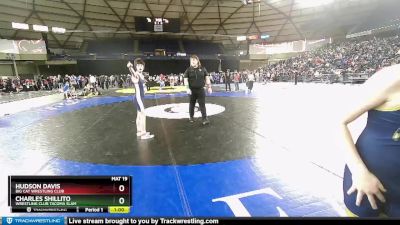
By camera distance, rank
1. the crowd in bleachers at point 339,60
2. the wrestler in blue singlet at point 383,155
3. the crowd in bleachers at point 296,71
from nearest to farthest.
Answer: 1. the wrestler in blue singlet at point 383,155
2. the crowd in bleachers at point 339,60
3. the crowd in bleachers at point 296,71

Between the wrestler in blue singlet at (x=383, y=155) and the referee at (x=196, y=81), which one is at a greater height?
the referee at (x=196, y=81)

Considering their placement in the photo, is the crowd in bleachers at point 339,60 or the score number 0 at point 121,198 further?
the crowd in bleachers at point 339,60

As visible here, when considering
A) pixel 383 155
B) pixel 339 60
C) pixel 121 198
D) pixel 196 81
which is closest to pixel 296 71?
pixel 339 60

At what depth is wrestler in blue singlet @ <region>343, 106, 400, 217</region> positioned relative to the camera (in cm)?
99

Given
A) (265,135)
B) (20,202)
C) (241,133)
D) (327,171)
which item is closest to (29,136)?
(20,202)

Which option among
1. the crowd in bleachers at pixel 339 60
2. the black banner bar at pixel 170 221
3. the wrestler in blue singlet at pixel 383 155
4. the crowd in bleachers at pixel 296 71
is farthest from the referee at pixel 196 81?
the crowd in bleachers at pixel 339 60

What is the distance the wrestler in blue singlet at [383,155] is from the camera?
0.99 metres

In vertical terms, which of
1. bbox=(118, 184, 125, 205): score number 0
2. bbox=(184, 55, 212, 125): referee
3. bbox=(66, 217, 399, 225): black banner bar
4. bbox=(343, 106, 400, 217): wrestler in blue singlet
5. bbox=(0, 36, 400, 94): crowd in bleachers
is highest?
bbox=(0, 36, 400, 94): crowd in bleachers

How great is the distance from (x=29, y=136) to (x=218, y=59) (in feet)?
13.3

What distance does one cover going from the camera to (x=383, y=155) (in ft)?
3.44

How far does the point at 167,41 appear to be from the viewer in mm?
4930

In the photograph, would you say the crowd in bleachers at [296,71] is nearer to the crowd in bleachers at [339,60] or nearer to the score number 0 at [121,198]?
the crowd in bleachers at [339,60]
